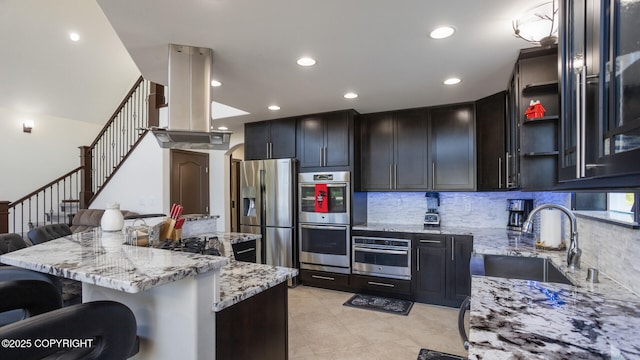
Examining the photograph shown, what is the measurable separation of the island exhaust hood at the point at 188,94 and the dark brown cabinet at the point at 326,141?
6.77ft

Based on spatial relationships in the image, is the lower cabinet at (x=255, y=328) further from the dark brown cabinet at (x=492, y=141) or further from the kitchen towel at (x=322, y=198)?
the dark brown cabinet at (x=492, y=141)

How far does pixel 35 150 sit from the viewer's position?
5.70 m

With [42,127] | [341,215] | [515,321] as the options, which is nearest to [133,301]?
[515,321]

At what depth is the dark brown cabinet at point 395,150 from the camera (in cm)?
404

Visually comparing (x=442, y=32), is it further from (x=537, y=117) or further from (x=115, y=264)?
(x=115, y=264)

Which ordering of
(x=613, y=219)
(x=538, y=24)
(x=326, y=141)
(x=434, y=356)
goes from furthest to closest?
1. (x=326, y=141)
2. (x=434, y=356)
3. (x=538, y=24)
4. (x=613, y=219)

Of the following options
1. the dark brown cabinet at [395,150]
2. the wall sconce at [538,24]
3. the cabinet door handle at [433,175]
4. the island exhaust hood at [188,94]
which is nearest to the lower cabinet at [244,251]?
the island exhaust hood at [188,94]

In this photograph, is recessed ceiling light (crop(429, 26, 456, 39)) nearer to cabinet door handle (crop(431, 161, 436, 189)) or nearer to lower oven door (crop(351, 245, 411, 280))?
cabinet door handle (crop(431, 161, 436, 189))

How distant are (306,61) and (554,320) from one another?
2.22 meters

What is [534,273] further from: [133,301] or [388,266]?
[133,301]

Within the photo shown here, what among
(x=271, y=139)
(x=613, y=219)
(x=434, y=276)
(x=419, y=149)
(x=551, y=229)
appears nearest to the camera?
(x=613, y=219)

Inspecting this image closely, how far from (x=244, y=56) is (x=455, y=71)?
5.93ft

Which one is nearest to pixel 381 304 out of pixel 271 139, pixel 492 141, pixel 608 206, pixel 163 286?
pixel 492 141

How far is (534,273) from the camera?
2264 mm
